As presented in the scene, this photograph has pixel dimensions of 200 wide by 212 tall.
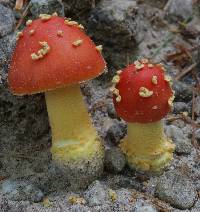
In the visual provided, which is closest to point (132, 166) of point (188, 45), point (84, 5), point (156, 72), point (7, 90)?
point (156, 72)

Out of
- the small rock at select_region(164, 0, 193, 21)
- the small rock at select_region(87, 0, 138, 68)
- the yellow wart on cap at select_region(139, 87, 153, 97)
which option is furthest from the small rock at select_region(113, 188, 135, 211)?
the small rock at select_region(164, 0, 193, 21)

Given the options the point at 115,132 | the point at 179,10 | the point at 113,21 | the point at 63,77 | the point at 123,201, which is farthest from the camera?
the point at 179,10

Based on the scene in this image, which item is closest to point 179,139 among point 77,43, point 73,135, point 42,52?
point 73,135

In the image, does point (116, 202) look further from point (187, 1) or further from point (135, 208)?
point (187, 1)

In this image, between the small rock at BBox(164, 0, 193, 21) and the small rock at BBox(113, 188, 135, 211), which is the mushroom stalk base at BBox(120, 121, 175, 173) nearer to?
the small rock at BBox(113, 188, 135, 211)

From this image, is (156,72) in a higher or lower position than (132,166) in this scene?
higher

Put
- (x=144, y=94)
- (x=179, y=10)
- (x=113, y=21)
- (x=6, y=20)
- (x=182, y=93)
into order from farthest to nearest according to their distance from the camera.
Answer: (x=179, y=10) → (x=182, y=93) → (x=113, y=21) → (x=6, y=20) → (x=144, y=94)

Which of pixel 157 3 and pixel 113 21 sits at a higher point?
pixel 113 21

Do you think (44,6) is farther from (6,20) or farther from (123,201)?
(123,201)
